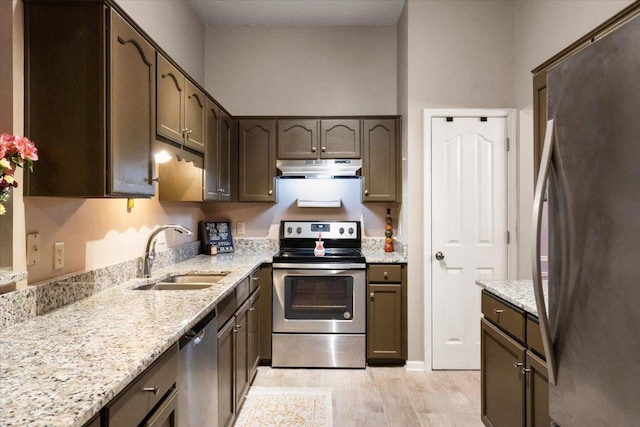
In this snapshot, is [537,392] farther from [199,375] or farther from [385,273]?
[385,273]

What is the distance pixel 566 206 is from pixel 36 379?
1393 mm

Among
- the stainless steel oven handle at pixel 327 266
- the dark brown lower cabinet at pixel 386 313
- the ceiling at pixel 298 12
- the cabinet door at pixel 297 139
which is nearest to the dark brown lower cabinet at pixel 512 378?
the dark brown lower cabinet at pixel 386 313

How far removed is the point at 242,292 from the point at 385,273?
124cm

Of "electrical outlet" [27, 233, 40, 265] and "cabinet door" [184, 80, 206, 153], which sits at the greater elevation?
"cabinet door" [184, 80, 206, 153]

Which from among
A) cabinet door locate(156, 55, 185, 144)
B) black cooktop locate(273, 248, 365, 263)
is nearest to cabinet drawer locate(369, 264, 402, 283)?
black cooktop locate(273, 248, 365, 263)

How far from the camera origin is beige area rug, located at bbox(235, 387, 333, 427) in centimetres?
244

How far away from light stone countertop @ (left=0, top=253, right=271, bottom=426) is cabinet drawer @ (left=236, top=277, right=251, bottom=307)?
1.41 ft

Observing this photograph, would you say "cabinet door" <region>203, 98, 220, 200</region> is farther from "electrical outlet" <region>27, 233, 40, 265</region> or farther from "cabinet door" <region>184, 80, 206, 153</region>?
"electrical outlet" <region>27, 233, 40, 265</region>

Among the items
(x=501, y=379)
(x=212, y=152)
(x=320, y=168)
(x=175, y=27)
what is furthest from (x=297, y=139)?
(x=501, y=379)

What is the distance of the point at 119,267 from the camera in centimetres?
219

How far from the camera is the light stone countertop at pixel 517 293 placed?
5.43ft

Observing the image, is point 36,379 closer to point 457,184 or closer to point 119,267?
point 119,267

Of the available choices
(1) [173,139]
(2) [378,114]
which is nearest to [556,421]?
(1) [173,139]

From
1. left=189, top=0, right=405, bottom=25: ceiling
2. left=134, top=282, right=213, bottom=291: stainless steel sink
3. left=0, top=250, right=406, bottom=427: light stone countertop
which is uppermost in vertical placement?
left=189, top=0, right=405, bottom=25: ceiling
